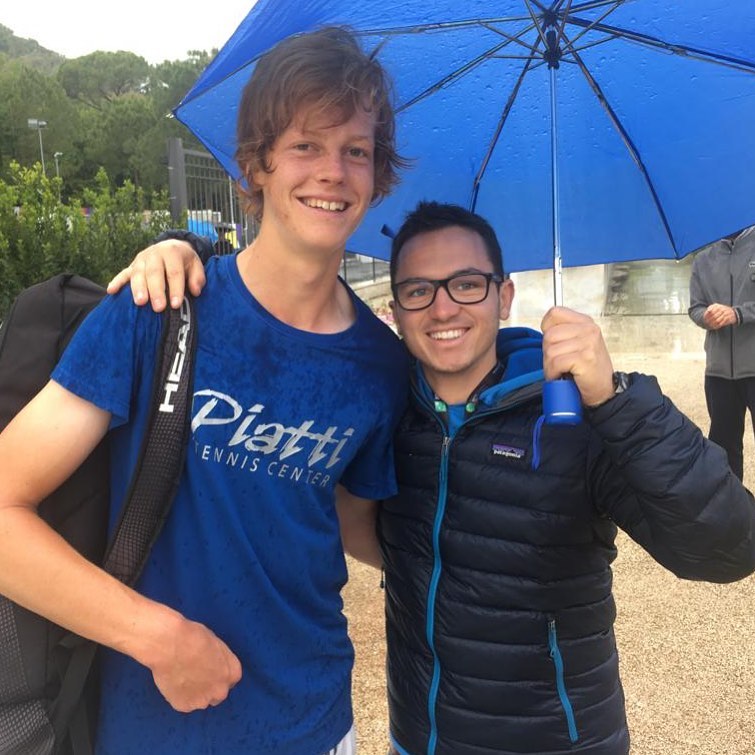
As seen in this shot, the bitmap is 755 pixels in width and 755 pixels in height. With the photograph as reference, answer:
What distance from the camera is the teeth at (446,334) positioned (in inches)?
69.0

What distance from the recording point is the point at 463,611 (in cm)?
168

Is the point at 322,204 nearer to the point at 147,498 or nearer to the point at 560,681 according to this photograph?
the point at 147,498

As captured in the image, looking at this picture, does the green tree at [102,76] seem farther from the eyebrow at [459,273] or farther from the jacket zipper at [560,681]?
the jacket zipper at [560,681]

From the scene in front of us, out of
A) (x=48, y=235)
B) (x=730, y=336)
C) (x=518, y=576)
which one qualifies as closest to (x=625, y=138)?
(x=518, y=576)

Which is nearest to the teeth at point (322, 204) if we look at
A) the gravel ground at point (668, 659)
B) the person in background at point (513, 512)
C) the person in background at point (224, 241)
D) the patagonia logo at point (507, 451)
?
the person in background at point (513, 512)

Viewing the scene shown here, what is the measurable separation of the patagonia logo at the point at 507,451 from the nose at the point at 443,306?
315mm

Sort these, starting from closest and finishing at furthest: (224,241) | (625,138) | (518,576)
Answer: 1. (518,576)
2. (625,138)
3. (224,241)

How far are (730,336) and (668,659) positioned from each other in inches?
89.4

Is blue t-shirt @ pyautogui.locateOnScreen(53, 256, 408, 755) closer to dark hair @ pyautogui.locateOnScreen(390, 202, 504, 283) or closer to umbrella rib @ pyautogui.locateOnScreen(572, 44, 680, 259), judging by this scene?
dark hair @ pyautogui.locateOnScreen(390, 202, 504, 283)

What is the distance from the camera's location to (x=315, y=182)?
1.52 meters

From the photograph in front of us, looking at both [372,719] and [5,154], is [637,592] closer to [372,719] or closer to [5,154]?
[372,719]

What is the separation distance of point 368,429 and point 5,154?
7100 cm

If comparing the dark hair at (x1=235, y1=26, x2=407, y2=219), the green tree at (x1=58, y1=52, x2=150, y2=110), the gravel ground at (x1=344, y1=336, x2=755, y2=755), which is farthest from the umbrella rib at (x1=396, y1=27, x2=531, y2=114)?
the green tree at (x1=58, y1=52, x2=150, y2=110)

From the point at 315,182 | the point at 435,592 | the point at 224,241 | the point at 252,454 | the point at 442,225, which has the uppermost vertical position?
the point at 315,182
